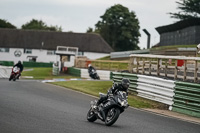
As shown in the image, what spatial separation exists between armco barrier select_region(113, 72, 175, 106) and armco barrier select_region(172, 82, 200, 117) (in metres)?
0.43

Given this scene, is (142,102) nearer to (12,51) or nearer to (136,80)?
(136,80)

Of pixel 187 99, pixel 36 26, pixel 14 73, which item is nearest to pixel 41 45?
pixel 36 26

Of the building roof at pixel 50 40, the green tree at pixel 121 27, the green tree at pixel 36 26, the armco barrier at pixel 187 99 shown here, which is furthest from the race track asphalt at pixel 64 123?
the green tree at pixel 36 26

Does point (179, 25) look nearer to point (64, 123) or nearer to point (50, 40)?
point (50, 40)

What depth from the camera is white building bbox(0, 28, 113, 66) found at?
90.8 m

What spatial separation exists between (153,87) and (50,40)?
7255 cm

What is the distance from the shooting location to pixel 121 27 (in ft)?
310

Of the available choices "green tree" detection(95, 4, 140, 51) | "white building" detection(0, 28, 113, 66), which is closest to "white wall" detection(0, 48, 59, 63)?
"white building" detection(0, 28, 113, 66)

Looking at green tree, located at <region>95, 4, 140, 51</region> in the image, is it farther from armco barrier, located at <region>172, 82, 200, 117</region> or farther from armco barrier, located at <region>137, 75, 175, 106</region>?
armco barrier, located at <region>172, 82, 200, 117</region>

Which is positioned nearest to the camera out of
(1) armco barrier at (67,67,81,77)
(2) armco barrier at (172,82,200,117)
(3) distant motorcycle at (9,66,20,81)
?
(2) armco barrier at (172,82,200,117)

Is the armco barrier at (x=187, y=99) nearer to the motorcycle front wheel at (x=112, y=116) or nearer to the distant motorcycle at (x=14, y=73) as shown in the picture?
the motorcycle front wheel at (x=112, y=116)

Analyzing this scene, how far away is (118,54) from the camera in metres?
71.4

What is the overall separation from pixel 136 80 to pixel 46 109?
7999 millimetres

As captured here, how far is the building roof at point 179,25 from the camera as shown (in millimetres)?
55194
